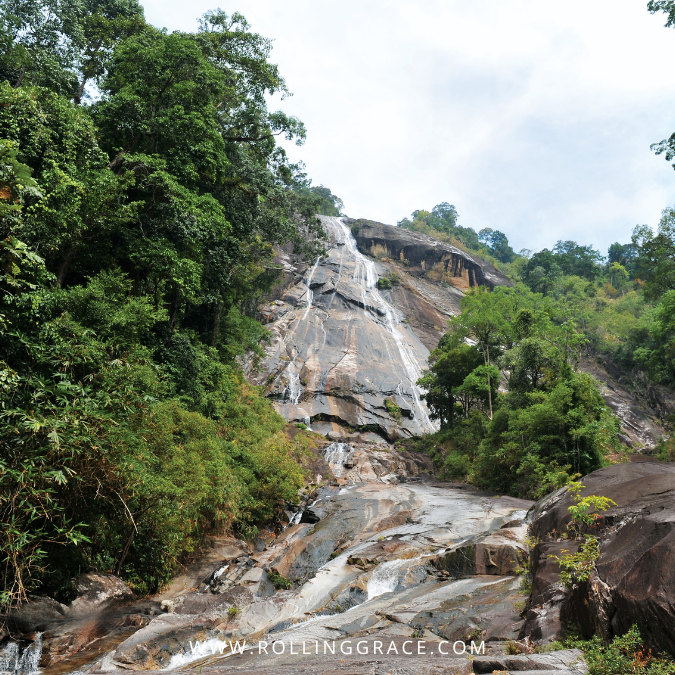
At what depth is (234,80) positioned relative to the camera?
18922 millimetres

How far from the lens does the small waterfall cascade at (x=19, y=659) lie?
5871 millimetres

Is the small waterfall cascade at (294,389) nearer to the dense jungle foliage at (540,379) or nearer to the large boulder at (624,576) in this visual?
the dense jungle foliage at (540,379)

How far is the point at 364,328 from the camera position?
132 feet

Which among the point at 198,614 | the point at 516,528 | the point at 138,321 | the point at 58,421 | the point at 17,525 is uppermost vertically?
the point at 138,321

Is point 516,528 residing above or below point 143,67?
below

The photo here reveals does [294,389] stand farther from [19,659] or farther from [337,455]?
[19,659]

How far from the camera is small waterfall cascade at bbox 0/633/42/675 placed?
5.87 metres

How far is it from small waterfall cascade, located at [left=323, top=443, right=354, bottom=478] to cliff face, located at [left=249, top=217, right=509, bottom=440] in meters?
2.62

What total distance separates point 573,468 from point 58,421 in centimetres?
1626

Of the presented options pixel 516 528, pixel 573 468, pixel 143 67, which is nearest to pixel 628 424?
pixel 573 468

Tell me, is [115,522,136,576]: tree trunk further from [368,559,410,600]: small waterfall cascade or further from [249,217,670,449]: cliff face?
[249,217,670,449]: cliff face

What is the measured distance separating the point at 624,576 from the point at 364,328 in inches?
1413

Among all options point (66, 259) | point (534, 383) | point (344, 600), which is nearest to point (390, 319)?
point (534, 383)

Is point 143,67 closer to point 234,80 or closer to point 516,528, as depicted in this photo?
point 234,80
